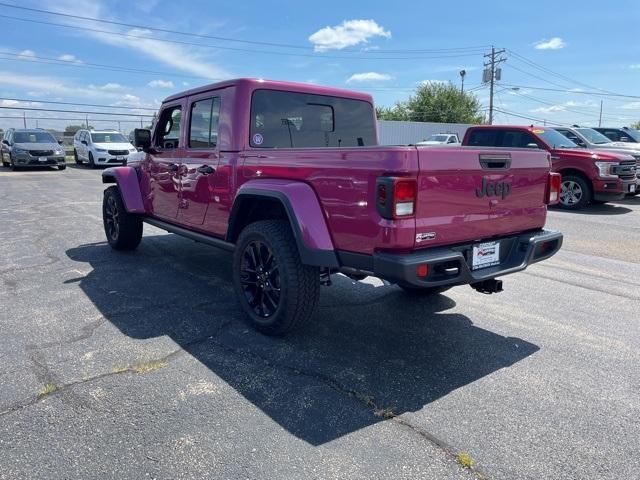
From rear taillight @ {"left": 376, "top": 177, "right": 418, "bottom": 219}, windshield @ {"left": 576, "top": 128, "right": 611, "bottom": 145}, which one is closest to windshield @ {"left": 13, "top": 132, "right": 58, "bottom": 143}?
windshield @ {"left": 576, "top": 128, "right": 611, "bottom": 145}

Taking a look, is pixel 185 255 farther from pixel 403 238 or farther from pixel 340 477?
pixel 340 477

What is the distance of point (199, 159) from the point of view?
4.68m

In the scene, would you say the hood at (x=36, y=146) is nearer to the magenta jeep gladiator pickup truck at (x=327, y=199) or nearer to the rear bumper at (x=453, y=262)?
the magenta jeep gladiator pickup truck at (x=327, y=199)

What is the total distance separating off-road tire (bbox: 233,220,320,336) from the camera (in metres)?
3.50

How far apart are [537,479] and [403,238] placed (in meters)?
1.39

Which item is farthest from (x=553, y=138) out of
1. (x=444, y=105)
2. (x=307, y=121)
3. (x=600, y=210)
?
(x=444, y=105)

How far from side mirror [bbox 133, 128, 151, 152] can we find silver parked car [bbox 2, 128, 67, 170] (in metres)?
17.7

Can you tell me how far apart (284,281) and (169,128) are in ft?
9.42

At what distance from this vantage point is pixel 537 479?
2.25 metres

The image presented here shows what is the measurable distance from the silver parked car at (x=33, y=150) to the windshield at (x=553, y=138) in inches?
740

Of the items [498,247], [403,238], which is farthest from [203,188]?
[498,247]

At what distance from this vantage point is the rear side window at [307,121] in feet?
14.0

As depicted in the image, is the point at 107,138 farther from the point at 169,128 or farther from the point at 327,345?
the point at 327,345

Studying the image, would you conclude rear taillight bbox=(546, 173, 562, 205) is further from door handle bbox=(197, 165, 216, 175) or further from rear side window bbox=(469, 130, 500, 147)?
rear side window bbox=(469, 130, 500, 147)
